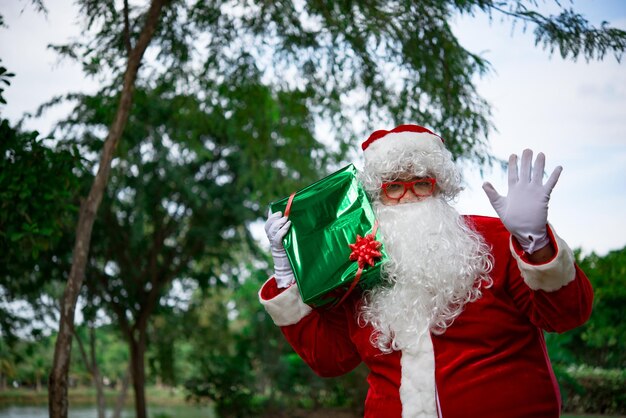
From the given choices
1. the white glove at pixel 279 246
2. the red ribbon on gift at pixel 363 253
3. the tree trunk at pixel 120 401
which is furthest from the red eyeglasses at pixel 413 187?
the tree trunk at pixel 120 401

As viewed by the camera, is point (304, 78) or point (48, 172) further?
point (304, 78)

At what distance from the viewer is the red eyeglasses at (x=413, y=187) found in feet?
7.87

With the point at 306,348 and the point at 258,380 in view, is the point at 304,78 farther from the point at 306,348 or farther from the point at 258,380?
the point at 258,380

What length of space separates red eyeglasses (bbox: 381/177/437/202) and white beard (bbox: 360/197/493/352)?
0.04m

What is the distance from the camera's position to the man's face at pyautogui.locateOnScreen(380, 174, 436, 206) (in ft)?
7.86

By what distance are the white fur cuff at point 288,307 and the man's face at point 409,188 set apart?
0.48 meters

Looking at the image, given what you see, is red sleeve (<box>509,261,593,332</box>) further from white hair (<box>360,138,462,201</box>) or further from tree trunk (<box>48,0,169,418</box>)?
tree trunk (<box>48,0,169,418</box>)

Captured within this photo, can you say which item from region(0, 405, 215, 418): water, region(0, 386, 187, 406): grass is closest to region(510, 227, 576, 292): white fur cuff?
region(0, 405, 215, 418): water

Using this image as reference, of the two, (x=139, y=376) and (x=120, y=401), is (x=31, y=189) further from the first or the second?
(x=120, y=401)

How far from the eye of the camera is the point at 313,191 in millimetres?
2463

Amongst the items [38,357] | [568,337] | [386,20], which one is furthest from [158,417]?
[386,20]

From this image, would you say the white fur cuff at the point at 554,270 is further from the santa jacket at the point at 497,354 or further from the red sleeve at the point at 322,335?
the red sleeve at the point at 322,335

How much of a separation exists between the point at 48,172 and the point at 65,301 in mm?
840

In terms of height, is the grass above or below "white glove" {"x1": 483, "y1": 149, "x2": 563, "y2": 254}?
below
